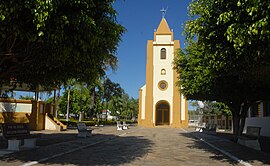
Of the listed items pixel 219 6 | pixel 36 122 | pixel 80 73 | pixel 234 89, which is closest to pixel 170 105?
pixel 36 122

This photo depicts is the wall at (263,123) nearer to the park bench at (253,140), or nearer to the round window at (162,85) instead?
the park bench at (253,140)

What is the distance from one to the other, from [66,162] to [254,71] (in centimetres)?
665

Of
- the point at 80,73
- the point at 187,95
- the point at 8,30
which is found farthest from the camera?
Result: the point at 187,95

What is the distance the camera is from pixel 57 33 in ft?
24.9

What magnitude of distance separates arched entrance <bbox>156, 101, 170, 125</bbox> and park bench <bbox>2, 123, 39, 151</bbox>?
3851 centimetres

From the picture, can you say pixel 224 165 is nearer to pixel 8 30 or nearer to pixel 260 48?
pixel 260 48

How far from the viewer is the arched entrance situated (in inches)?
2005

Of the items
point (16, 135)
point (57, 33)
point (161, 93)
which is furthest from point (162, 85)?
point (57, 33)

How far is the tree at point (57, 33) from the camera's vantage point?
688 centimetres

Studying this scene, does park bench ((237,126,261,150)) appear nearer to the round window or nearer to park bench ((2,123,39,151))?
park bench ((2,123,39,151))

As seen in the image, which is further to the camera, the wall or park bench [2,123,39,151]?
the wall

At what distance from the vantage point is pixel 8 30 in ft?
24.0

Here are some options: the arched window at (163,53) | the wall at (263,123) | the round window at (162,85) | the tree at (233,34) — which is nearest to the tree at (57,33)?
the tree at (233,34)

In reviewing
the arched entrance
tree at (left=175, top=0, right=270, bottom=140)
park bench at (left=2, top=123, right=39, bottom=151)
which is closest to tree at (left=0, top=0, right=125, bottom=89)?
park bench at (left=2, top=123, right=39, bottom=151)
